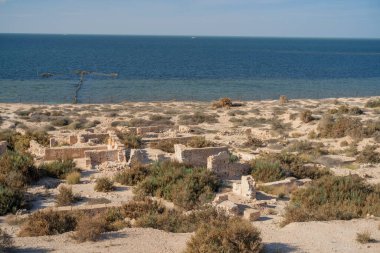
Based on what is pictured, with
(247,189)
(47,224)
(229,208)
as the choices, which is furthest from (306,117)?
(47,224)

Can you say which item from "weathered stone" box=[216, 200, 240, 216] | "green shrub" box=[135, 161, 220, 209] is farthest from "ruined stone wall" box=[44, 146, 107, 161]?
"weathered stone" box=[216, 200, 240, 216]

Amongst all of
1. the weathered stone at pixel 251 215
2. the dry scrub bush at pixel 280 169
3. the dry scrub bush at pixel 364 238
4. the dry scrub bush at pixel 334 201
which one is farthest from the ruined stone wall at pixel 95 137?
the dry scrub bush at pixel 364 238

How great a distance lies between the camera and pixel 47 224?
9609 millimetres

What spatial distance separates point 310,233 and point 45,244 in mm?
5470

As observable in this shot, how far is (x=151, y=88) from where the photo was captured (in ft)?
184

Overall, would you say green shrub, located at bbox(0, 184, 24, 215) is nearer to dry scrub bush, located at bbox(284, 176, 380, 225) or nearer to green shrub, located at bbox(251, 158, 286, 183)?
dry scrub bush, located at bbox(284, 176, 380, 225)

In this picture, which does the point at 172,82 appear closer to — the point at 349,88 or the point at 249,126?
the point at 349,88

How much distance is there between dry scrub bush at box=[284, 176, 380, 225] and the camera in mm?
10773

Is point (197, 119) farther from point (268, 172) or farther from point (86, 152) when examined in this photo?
point (268, 172)

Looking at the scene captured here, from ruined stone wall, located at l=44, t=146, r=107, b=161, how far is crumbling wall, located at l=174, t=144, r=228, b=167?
3.87m

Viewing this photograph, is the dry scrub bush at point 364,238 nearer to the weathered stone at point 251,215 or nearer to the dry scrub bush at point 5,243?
the weathered stone at point 251,215

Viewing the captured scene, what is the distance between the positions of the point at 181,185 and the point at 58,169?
4.75 meters

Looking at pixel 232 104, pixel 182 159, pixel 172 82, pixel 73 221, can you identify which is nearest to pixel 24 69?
pixel 172 82

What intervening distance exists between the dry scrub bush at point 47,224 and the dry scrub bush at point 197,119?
62.8ft
